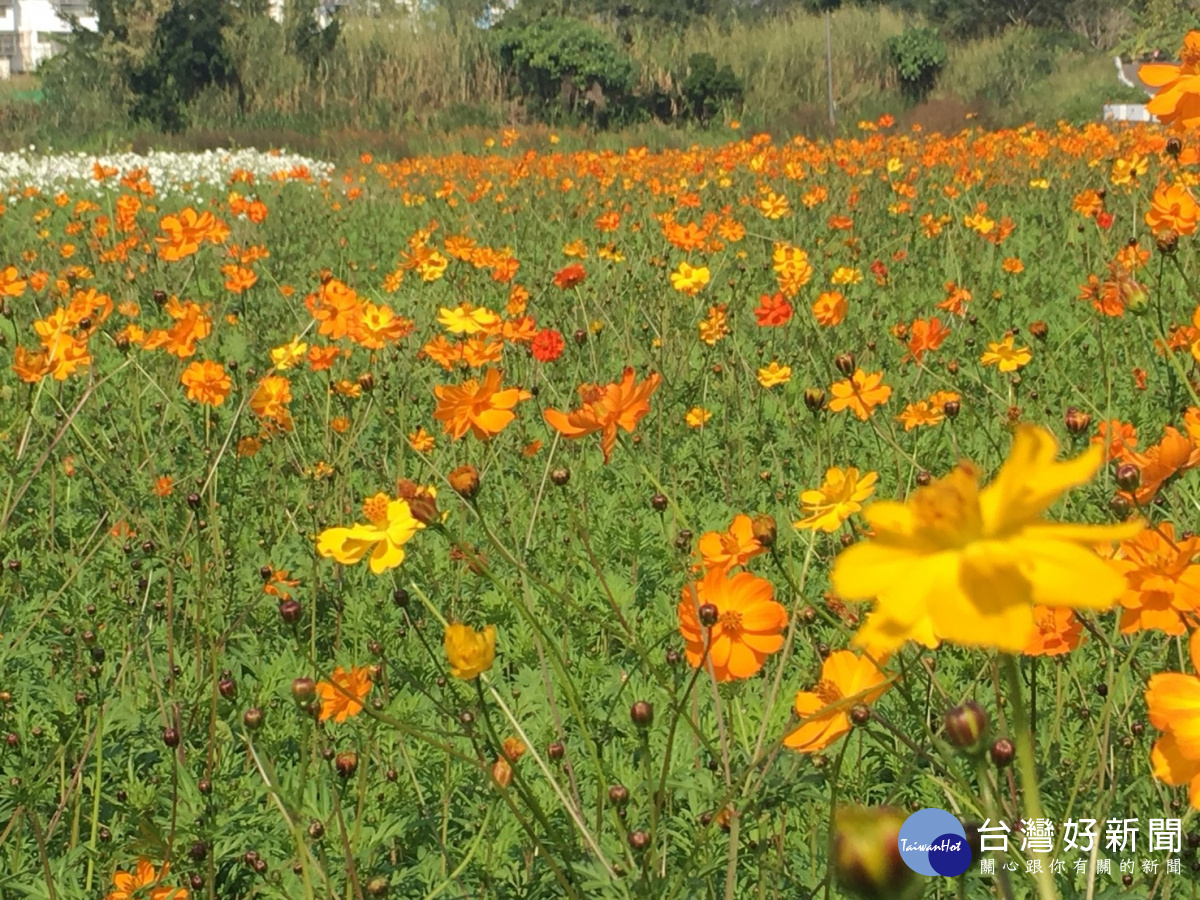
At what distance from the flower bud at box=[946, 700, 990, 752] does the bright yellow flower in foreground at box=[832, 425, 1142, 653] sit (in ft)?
0.39

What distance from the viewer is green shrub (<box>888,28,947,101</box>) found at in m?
15.4

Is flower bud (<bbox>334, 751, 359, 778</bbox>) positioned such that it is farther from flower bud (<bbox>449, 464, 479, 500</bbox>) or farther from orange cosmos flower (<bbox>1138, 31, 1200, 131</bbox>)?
orange cosmos flower (<bbox>1138, 31, 1200, 131</bbox>)

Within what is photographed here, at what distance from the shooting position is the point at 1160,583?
0.78m

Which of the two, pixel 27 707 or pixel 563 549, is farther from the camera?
pixel 563 549

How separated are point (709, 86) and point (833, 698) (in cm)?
1401

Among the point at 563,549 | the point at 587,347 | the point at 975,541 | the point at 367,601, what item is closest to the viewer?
the point at 975,541

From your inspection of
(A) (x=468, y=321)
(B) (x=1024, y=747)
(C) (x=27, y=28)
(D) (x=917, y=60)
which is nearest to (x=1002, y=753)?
(B) (x=1024, y=747)

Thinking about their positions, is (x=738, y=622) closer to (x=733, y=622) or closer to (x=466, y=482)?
(x=733, y=622)

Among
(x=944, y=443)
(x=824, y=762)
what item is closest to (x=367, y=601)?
(x=824, y=762)

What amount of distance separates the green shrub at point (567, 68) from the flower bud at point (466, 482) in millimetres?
14000

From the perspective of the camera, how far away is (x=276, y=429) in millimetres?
2293

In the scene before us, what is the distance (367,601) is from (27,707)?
1.97ft

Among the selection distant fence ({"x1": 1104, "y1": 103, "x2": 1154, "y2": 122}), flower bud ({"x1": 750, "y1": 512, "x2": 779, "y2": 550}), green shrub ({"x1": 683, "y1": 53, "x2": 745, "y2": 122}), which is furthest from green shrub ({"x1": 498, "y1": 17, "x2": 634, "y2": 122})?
flower bud ({"x1": 750, "y1": 512, "x2": 779, "y2": 550})

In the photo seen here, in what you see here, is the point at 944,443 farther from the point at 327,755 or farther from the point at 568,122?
the point at 568,122
